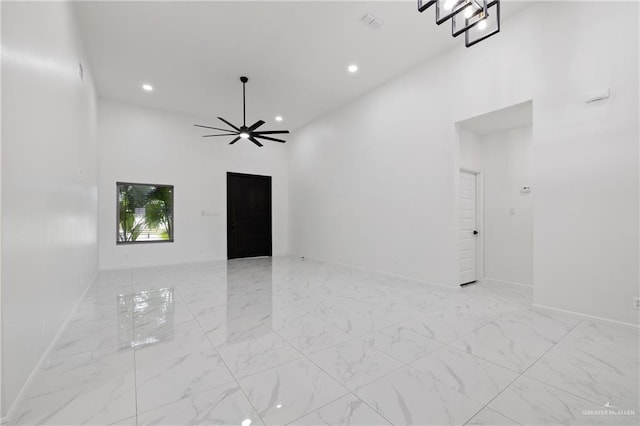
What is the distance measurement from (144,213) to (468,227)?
7.17 m

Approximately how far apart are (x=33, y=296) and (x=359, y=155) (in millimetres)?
5456

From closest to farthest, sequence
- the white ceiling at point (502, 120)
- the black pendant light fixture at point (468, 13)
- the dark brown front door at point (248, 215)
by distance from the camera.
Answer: the black pendant light fixture at point (468, 13) < the white ceiling at point (502, 120) < the dark brown front door at point (248, 215)

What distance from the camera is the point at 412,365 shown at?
2215 millimetres

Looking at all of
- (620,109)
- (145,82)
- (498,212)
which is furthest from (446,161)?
(145,82)

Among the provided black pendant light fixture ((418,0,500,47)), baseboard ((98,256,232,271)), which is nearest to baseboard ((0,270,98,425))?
baseboard ((98,256,232,271))

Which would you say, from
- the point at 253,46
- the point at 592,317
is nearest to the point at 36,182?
the point at 253,46

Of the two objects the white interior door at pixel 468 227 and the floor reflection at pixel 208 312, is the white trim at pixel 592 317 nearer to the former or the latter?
the white interior door at pixel 468 227

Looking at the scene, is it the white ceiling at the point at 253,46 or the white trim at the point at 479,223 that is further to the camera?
the white trim at the point at 479,223

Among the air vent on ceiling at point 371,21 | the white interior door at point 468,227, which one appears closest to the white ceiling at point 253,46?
the air vent on ceiling at point 371,21

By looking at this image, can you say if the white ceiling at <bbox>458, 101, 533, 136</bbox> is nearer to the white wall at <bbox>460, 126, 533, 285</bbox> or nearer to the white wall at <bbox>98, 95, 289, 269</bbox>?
the white wall at <bbox>460, 126, 533, 285</bbox>

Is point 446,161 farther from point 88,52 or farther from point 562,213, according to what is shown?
point 88,52

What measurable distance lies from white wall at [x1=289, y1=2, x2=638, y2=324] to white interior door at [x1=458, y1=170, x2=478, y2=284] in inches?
19.4

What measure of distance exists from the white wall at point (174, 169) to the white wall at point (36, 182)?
124 inches

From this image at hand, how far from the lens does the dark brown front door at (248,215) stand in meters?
8.05
